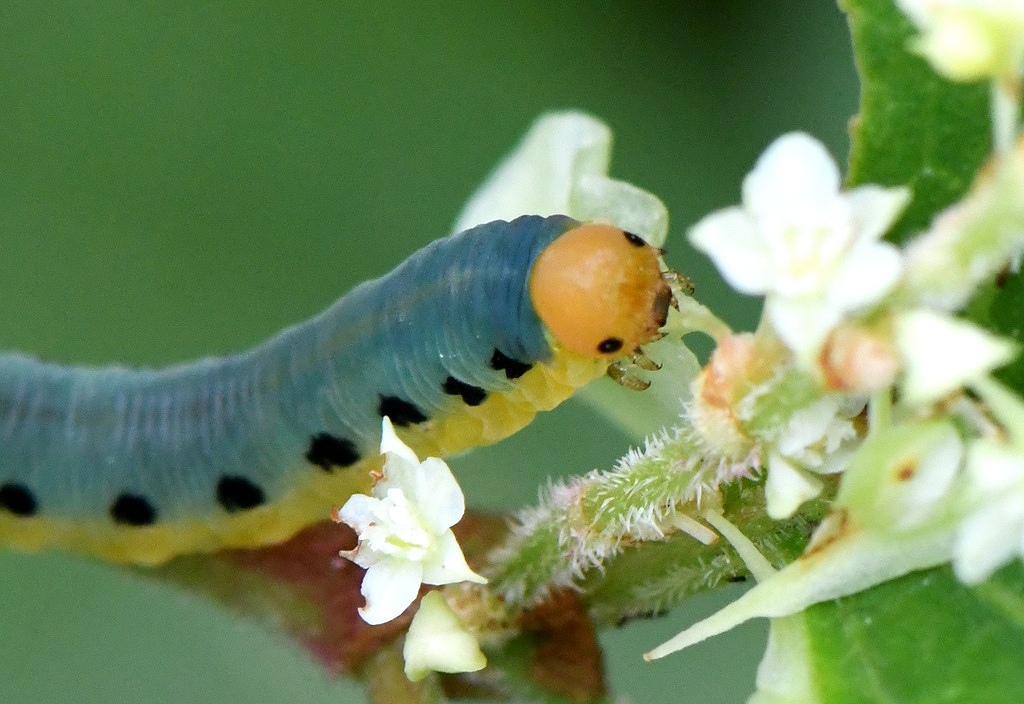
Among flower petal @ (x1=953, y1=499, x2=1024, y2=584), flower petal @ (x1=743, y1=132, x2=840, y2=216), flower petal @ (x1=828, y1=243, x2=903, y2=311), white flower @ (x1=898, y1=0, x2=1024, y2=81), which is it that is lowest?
flower petal @ (x1=953, y1=499, x2=1024, y2=584)

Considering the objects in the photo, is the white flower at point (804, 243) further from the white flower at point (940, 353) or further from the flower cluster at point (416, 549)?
the flower cluster at point (416, 549)

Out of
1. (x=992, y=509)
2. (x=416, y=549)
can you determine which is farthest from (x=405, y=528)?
(x=992, y=509)

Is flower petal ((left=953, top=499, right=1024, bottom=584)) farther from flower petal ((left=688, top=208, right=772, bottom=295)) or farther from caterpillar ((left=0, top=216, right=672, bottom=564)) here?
caterpillar ((left=0, top=216, right=672, bottom=564))

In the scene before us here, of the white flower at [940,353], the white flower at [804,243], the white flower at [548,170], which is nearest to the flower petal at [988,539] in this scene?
the white flower at [940,353]

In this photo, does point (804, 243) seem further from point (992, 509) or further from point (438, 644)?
point (438, 644)

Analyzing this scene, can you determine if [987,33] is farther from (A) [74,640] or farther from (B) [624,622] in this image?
(A) [74,640]

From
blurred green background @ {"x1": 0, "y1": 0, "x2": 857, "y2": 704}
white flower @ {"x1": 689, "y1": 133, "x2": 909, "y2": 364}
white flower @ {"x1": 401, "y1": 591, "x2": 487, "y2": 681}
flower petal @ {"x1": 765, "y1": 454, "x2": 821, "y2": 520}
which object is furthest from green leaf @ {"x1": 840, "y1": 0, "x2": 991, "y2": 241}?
blurred green background @ {"x1": 0, "y1": 0, "x2": 857, "y2": 704}
